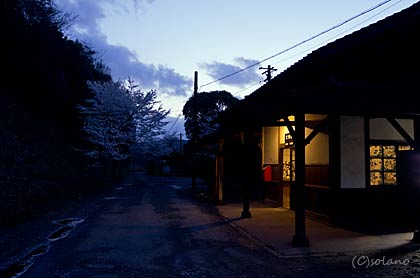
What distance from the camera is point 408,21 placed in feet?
29.4

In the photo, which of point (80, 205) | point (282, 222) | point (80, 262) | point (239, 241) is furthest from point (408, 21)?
point (80, 205)

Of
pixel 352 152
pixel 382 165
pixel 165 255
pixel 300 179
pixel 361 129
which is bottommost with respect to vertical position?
pixel 165 255

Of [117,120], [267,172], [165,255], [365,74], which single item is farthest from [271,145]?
[117,120]

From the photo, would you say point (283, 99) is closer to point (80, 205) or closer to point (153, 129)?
point (80, 205)

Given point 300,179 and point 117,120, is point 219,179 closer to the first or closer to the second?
point 300,179

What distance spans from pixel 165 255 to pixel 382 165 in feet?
22.0

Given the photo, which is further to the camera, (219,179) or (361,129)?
(219,179)

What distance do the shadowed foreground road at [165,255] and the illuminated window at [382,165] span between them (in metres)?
4.20

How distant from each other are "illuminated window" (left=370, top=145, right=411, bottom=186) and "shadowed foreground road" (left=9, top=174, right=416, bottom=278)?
4202 millimetres

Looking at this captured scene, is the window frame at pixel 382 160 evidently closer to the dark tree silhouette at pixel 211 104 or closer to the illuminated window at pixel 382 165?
the illuminated window at pixel 382 165

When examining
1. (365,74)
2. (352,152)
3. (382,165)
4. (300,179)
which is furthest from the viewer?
(382,165)

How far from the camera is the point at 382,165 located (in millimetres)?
9875

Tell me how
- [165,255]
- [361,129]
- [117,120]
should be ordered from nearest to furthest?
[165,255] → [361,129] → [117,120]

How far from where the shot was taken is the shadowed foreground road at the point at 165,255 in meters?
5.48
